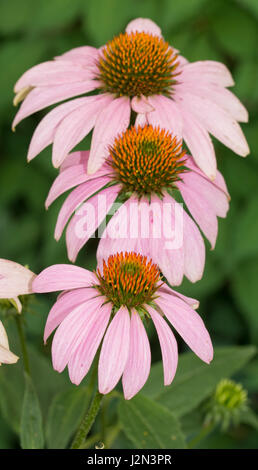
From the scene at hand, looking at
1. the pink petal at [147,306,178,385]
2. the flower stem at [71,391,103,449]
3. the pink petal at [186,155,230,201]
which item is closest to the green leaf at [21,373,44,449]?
the flower stem at [71,391,103,449]

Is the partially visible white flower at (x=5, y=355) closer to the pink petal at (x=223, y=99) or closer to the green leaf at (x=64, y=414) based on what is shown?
the green leaf at (x=64, y=414)

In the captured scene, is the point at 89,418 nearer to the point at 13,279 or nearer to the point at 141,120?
the point at 13,279

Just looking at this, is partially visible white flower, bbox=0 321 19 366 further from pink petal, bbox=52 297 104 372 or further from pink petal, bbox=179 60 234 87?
pink petal, bbox=179 60 234 87

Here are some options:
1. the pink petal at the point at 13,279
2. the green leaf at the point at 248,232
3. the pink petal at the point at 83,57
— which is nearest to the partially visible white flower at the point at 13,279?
the pink petal at the point at 13,279

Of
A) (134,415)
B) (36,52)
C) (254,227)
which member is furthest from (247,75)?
(134,415)

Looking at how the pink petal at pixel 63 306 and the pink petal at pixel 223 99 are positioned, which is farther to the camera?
the pink petal at pixel 223 99
